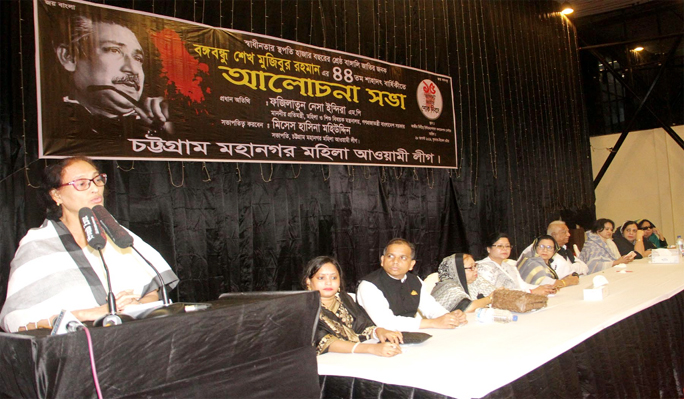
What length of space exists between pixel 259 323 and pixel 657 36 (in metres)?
9.24

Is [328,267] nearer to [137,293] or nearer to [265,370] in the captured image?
[137,293]

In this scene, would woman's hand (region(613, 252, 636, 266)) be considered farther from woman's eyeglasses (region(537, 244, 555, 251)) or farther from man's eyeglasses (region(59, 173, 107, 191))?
man's eyeglasses (region(59, 173, 107, 191))

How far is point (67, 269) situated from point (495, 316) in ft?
5.83

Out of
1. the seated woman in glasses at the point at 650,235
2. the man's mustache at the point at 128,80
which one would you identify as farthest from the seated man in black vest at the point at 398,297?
the seated woman in glasses at the point at 650,235

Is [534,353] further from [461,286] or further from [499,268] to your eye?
[499,268]

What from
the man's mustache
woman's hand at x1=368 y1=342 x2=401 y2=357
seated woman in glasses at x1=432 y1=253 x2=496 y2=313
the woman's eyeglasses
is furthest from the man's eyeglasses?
the woman's eyeglasses

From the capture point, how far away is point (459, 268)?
309cm

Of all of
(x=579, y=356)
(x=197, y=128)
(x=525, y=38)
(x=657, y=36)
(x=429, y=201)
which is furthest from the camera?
(x=657, y=36)

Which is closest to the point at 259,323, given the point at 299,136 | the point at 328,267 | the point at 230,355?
the point at 230,355

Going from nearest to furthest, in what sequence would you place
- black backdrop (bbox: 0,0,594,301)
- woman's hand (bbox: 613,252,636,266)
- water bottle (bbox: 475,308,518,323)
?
water bottle (bbox: 475,308,518,323)
black backdrop (bbox: 0,0,594,301)
woman's hand (bbox: 613,252,636,266)

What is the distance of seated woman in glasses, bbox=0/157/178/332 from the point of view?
145 cm

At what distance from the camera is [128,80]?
3.30m

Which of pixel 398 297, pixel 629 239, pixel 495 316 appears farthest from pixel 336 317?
pixel 629 239

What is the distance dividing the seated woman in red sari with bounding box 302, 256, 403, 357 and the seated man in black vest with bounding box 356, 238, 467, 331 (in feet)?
0.38
